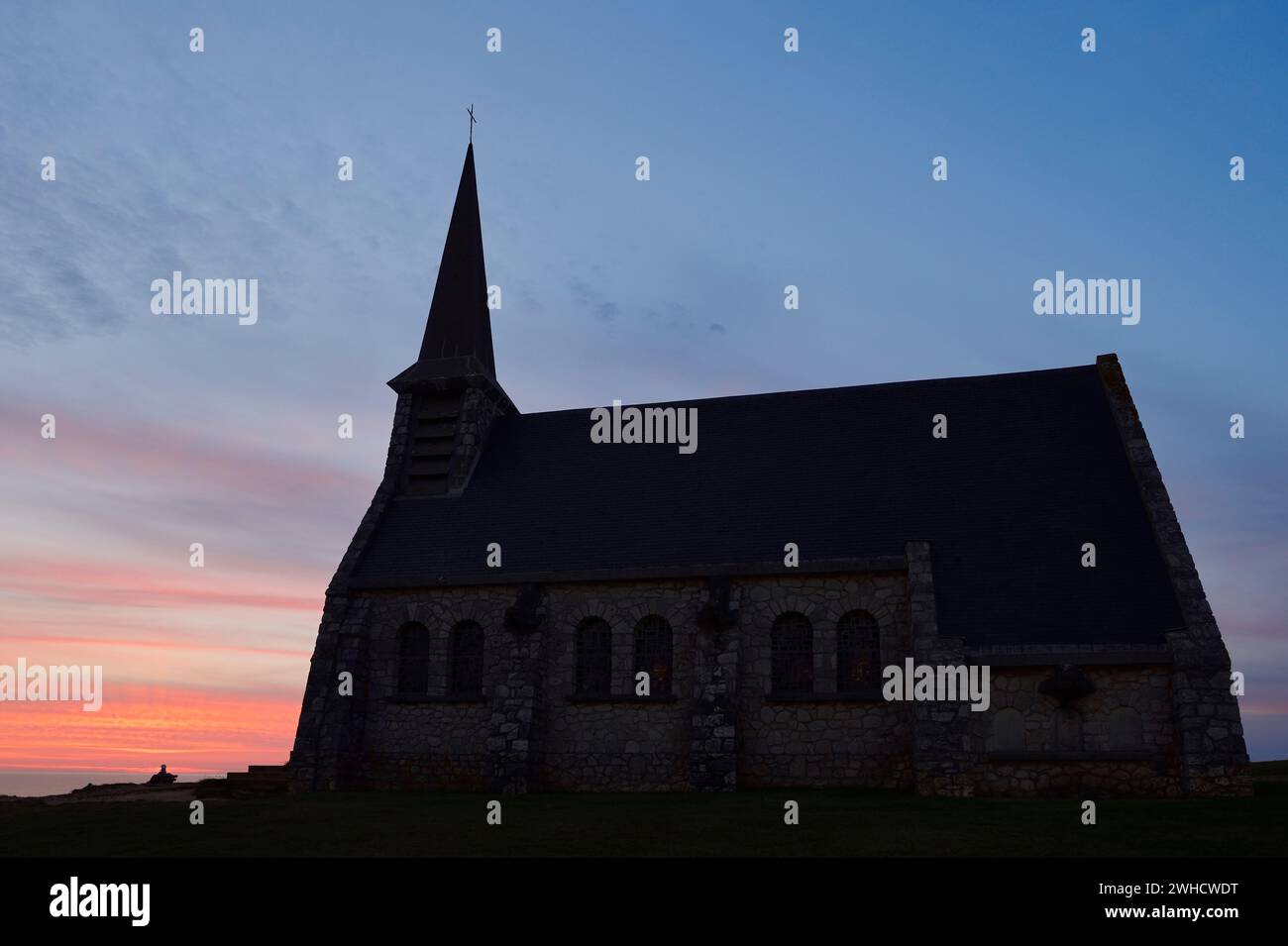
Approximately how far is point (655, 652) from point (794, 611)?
11.8 feet

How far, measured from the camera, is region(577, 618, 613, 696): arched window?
2517 cm

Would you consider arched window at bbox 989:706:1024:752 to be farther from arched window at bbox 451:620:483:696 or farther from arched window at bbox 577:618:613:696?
arched window at bbox 451:620:483:696

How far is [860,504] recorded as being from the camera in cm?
Answer: 2569

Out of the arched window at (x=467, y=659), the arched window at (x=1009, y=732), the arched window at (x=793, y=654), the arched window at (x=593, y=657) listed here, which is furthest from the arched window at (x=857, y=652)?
the arched window at (x=467, y=659)

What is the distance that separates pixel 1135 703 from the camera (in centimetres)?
2053

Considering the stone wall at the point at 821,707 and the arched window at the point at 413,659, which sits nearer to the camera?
the stone wall at the point at 821,707

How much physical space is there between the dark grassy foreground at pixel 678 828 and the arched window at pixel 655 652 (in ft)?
10.7

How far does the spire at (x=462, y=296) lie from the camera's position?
33.0 m

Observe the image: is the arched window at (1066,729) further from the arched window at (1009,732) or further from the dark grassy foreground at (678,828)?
the dark grassy foreground at (678,828)

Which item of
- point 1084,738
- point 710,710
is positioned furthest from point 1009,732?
point 710,710

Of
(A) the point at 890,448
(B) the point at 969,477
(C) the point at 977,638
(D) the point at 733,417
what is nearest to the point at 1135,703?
(C) the point at 977,638

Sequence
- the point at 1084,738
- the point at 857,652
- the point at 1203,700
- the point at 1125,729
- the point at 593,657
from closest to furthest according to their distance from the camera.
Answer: the point at 1203,700, the point at 1125,729, the point at 1084,738, the point at 857,652, the point at 593,657

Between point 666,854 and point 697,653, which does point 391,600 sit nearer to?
point 697,653

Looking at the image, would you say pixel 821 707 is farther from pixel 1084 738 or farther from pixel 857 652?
pixel 1084 738
